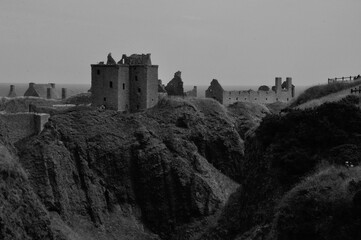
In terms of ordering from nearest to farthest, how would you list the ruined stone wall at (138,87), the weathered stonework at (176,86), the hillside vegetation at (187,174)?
the hillside vegetation at (187,174), the ruined stone wall at (138,87), the weathered stonework at (176,86)

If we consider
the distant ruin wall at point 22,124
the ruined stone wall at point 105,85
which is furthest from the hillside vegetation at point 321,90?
the distant ruin wall at point 22,124

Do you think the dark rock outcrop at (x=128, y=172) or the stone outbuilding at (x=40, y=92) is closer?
the dark rock outcrop at (x=128, y=172)

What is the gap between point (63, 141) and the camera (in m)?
57.1

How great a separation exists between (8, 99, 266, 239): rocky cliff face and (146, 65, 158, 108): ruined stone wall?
89 centimetres

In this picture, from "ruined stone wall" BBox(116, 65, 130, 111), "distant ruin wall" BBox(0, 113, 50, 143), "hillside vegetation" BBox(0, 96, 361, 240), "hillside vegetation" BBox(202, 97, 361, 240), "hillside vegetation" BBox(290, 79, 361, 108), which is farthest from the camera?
"ruined stone wall" BBox(116, 65, 130, 111)

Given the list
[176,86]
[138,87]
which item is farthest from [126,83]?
[176,86]

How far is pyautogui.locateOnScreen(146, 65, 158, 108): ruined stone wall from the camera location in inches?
2569

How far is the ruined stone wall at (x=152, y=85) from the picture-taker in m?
65.2

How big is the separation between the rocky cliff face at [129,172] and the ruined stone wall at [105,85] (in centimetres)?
179

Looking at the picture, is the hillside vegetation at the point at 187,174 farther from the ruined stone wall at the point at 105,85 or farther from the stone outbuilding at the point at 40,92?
the stone outbuilding at the point at 40,92

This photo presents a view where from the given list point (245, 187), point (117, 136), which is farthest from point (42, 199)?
point (245, 187)

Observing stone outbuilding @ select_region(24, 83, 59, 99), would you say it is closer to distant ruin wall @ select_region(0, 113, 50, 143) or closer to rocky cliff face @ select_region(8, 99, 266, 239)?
rocky cliff face @ select_region(8, 99, 266, 239)

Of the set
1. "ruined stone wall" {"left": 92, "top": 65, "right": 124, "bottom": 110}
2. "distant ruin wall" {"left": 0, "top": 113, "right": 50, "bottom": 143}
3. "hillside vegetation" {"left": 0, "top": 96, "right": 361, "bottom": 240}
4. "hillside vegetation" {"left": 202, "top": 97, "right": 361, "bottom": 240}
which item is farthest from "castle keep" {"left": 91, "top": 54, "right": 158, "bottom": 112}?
"hillside vegetation" {"left": 202, "top": 97, "right": 361, "bottom": 240}

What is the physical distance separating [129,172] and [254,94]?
27885 millimetres
